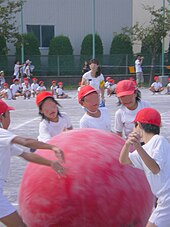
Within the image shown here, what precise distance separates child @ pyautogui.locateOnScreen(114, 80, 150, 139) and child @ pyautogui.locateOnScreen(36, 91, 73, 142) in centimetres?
73

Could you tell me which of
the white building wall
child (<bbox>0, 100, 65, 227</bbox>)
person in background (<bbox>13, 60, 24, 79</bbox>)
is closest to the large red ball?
child (<bbox>0, 100, 65, 227</bbox>)

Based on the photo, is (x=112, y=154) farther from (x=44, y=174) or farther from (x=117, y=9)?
(x=117, y=9)

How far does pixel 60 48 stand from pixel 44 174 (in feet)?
117

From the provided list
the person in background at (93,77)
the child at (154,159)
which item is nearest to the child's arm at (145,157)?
the child at (154,159)

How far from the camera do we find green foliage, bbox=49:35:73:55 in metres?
40.5

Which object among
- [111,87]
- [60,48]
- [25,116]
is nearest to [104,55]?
[60,48]

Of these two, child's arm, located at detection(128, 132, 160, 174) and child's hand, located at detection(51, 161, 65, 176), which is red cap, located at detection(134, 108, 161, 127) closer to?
child's arm, located at detection(128, 132, 160, 174)

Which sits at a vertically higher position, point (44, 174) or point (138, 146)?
point (138, 146)

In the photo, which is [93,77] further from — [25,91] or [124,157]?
[25,91]

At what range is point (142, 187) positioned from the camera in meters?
5.25

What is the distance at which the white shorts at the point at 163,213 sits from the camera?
15.9 feet

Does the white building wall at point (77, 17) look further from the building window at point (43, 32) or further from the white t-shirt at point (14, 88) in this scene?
the white t-shirt at point (14, 88)

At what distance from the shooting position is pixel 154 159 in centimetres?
477

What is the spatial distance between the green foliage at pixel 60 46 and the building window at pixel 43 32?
206 cm
